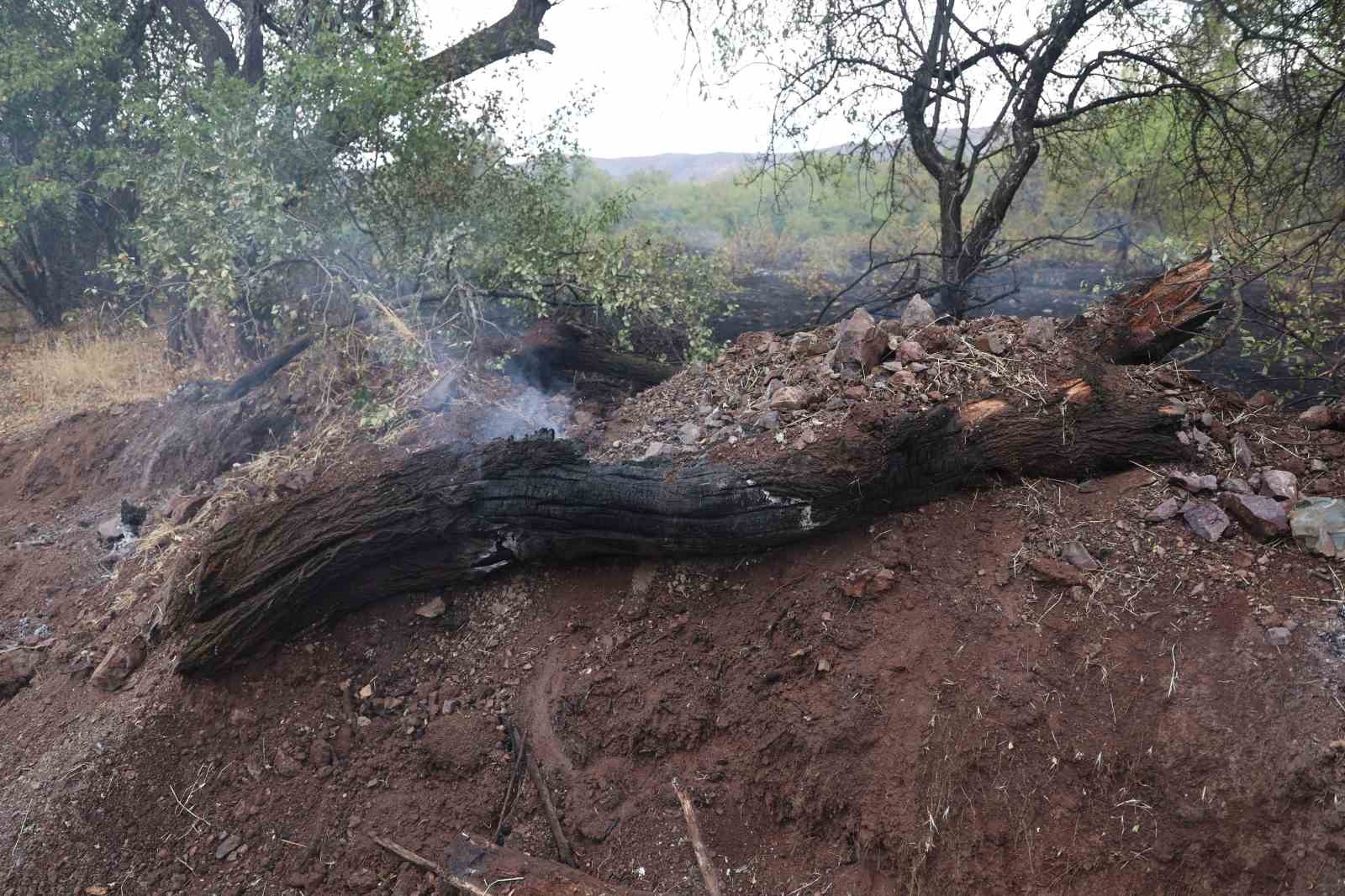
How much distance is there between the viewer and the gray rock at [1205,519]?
10.0 feet

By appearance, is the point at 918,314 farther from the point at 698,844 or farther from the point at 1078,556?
the point at 698,844

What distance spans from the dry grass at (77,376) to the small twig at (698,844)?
6.56 m

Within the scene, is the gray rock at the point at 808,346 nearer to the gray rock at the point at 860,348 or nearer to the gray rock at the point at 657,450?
the gray rock at the point at 860,348

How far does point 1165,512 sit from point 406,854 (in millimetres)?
3085

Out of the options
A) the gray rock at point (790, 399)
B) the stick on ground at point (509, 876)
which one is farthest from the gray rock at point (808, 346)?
the stick on ground at point (509, 876)

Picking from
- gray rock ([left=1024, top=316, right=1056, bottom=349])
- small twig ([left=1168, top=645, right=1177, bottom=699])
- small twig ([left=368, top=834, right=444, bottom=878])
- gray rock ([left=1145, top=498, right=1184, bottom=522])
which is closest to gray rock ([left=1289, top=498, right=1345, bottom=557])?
gray rock ([left=1145, top=498, right=1184, bottom=522])

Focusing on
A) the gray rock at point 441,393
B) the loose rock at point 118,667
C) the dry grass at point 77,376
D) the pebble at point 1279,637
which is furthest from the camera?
the dry grass at point 77,376

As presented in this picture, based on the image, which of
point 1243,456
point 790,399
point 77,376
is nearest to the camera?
point 1243,456

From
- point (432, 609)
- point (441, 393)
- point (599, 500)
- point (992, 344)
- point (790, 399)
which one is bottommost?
point (432, 609)

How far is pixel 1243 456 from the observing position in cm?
327

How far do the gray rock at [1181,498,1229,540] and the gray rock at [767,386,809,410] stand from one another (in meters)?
1.54

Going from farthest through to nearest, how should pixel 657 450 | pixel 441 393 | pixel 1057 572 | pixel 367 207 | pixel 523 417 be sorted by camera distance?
pixel 367 207 → pixel 441 393 → pixel 523 417 → pixel 657 450 → pixel 1057 572

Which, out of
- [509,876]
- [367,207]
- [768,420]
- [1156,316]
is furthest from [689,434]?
[367,207]

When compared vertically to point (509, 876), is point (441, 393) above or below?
above
